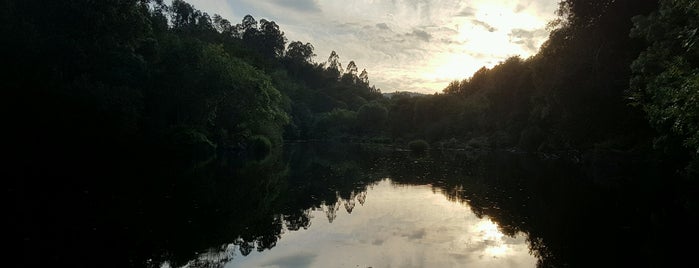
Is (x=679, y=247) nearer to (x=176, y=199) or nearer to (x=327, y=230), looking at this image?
(x=327, y=230)

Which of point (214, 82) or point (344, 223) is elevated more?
point (214, 82)

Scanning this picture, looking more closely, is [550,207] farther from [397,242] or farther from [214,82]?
[214,82]

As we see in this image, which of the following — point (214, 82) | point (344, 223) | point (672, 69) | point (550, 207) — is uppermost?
point (214, 82)

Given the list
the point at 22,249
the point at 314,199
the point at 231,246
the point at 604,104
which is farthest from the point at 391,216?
the point at 604,104

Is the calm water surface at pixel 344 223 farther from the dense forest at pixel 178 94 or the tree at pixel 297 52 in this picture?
the tree at pixel 297 52

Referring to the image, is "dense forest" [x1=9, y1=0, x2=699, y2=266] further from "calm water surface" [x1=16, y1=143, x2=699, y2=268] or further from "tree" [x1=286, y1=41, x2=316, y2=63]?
"tree" [x1=286, y1=41, x2=316, y2=63]

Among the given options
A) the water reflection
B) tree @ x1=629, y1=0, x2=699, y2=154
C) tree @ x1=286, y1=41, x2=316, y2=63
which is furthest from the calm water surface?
tree @ x1=286, y1=41, x2=316, y2=63

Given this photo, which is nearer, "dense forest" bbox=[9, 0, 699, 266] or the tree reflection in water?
the tree reflection in water

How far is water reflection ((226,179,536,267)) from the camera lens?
11.3m

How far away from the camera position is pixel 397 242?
13156mm

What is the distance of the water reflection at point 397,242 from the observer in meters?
11.3

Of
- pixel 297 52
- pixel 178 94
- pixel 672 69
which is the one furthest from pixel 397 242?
pixel 297 52

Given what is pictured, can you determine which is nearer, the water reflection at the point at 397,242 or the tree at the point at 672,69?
the water reflection at the point at 397,242

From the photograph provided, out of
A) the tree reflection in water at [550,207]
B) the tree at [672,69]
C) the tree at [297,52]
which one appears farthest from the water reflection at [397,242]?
the tree at [297,52]
